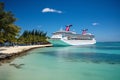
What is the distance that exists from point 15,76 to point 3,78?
909 millimetres

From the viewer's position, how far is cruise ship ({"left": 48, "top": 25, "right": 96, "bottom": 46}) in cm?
6062

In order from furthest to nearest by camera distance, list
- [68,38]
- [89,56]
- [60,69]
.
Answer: [68,38] < [89,56] < [60,69]

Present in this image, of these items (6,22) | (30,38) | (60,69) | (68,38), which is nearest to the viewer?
(60,69)

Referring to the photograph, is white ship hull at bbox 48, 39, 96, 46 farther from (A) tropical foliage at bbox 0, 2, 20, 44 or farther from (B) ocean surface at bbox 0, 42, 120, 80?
(B) ocean surface at bbox 0, 42, 120, 80

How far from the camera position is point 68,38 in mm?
69312

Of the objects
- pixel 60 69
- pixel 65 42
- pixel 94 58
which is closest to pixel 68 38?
pixel 65 42

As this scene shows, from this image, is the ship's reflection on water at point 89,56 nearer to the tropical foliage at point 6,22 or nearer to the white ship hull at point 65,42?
the tropical foliage at point 6,22

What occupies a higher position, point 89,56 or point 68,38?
point 68,38

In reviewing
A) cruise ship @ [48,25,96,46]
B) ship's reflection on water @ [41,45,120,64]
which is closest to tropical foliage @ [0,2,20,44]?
ship's reflection on water @ [41,45,120,64]

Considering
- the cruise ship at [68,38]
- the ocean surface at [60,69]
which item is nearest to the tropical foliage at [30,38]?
the cruise ship at [68,38]

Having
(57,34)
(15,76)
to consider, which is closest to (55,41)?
(57,34)

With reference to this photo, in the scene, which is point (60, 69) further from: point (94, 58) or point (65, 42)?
point (65, 42)

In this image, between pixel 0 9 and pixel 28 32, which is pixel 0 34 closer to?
pixel 0 9

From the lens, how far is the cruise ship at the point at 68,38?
60.6 metres
